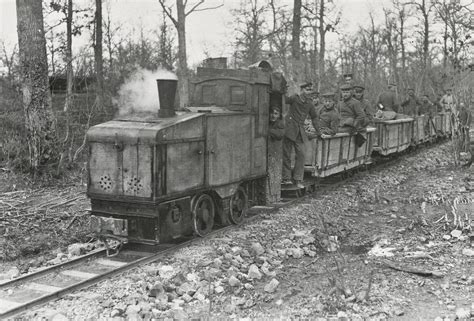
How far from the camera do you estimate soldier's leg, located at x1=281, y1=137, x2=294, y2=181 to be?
1046cm

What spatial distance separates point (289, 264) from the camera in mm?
7062

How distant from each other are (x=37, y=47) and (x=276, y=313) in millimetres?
8522

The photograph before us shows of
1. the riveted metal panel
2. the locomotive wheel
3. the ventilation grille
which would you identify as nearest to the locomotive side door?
the locomotive wheel

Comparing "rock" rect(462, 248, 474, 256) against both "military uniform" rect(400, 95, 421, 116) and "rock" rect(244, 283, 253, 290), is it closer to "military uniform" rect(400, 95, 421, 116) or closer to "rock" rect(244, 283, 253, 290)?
"rock" rect(244, 283, 253, 290)

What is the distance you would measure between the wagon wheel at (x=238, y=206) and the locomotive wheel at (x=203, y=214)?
47 cm

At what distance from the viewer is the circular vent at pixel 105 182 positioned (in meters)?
7.27

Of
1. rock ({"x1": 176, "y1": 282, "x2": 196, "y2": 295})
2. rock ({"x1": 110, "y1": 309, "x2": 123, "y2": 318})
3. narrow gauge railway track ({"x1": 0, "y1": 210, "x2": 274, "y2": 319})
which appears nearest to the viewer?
rock ({"x1": 110, "y1": 309, "x2": 123, "y2": 318})

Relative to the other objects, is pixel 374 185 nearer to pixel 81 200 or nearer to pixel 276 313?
pixel 81 200

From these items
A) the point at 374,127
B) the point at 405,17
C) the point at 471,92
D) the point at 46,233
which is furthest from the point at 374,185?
the point at 405,17

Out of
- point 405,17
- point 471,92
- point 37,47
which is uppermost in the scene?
point 405,17

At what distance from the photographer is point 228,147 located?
8.29 meters

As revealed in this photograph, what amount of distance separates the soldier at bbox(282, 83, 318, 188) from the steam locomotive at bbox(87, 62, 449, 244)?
60 cm

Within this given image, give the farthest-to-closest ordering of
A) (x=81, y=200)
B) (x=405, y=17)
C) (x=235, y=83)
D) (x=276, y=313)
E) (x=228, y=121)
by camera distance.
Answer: (x=405, y=17) → (x=81, y=200) → (x=235, y=83) → (x=228, y=121) → (x=276, y=313)

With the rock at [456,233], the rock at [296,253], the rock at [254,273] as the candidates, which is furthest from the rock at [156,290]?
the rock at [456,233]
